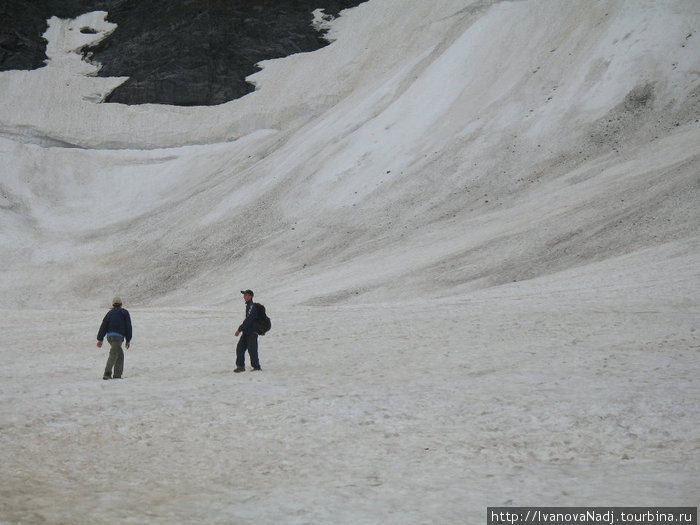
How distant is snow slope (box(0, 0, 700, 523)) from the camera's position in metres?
8.77

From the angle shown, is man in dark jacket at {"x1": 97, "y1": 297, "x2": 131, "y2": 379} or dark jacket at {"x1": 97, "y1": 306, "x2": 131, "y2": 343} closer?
man in dark jacket at {"x1": 97, "y1": 297, "x2": 131, "y2": 379}

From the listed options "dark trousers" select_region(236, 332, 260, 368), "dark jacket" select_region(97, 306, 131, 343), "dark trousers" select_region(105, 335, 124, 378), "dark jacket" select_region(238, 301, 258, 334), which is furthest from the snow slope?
"dark jacket" select_region(97, 306, 131, 343)

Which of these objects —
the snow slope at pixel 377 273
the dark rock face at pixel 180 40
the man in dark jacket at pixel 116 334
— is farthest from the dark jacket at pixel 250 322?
the dark rock face at pixel 180 40

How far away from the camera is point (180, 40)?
89812 millimetres

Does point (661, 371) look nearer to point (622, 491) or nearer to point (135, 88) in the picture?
point (622, 491)

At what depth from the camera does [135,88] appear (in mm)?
81750

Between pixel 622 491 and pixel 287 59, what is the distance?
81.2 meters

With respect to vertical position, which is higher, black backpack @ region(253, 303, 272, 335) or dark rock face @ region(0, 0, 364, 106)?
dark rock face @ region(0, 0, 364, 106)

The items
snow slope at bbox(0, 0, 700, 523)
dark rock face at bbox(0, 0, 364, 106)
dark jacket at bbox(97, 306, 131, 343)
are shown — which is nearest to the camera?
snow slope at bbox(0, 0, 700, 523)

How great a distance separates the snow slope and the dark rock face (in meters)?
3.36

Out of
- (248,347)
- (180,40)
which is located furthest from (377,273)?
(180,40)

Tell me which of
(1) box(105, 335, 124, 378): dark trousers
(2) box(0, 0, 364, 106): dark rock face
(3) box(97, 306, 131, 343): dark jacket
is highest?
(2) box(0, 0, 364, 106): dark rock face

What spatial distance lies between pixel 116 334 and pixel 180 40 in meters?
81.5

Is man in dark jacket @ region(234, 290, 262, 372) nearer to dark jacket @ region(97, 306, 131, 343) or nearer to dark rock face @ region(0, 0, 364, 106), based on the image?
dark jacket @ region(97, 306, 131, 343)
